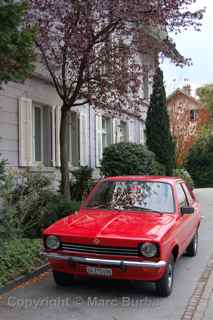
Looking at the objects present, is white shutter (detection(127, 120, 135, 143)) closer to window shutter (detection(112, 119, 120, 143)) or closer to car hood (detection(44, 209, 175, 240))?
window shutter (detection(112, 119, 120, 143))

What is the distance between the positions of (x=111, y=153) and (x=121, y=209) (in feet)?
24.3

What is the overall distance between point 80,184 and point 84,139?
6.35 ft

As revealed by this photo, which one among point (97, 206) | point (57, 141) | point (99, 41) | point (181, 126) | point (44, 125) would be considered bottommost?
point (97, 206)

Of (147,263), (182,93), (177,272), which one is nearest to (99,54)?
(177,272)

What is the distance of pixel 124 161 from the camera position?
45.8ft

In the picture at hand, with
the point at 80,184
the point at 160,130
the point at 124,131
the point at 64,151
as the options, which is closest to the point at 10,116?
the point at 64,151

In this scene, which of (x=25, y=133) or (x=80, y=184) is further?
(x=80, y=184)

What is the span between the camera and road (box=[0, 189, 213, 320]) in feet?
Result: 16.8

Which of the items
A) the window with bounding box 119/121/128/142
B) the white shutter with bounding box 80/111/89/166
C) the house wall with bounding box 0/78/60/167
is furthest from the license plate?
the window with bounding box 119/121/128/142

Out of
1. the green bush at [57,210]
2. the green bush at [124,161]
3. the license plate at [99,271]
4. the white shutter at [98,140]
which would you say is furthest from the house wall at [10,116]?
the license plate at [99,271]

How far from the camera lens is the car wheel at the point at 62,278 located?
6.13m

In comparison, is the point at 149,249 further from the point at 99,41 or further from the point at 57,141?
the point at 57,141

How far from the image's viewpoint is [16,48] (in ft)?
19.3

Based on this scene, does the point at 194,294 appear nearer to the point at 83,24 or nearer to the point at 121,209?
the point at 121,209
